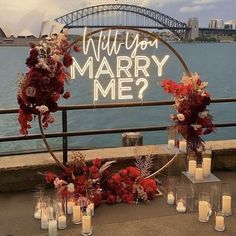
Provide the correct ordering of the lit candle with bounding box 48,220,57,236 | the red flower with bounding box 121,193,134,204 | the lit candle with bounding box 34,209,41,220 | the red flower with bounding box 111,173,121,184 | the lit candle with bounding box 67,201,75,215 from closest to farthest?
the lit candle with bounding box 48,220,57,236 < the lit candle with bounding box 34,209,41,220 < the lit candle with bounding box 67,201,75,215 < the red flower with bounding box 121,193,134,204 < the red flower with bounding box 111,173,121,184

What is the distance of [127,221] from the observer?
4.65 m

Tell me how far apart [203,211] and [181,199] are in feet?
1.40

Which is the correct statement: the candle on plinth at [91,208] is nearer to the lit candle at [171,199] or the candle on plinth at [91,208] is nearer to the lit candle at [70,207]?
the lit candle at [70,207]

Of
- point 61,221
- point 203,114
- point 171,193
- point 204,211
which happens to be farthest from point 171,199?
point 61,221

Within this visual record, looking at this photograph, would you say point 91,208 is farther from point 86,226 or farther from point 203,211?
point 203,211

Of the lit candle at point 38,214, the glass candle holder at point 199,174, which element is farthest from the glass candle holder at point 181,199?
the lit candle at point 38,214

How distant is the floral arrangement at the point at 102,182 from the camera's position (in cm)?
506

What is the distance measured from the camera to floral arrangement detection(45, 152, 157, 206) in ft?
16.6

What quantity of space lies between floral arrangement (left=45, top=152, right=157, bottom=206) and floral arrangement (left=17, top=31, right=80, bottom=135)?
0.67 metres

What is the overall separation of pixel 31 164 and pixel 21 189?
34 centimetres

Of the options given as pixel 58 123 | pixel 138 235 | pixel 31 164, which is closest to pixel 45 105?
pixel 31 164

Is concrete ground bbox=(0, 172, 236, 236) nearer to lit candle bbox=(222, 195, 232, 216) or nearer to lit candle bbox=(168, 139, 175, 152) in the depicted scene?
lit candle bbox=(222, 195, 232, 216)

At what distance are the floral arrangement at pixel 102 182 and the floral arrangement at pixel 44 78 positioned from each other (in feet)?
2.19

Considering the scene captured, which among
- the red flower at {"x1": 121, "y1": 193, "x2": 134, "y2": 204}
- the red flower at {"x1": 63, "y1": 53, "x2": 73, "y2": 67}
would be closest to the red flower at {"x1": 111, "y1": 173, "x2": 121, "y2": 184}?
the red flower at {"x1": 121, "y1": 193, "x2": 134, "y2": 204}
